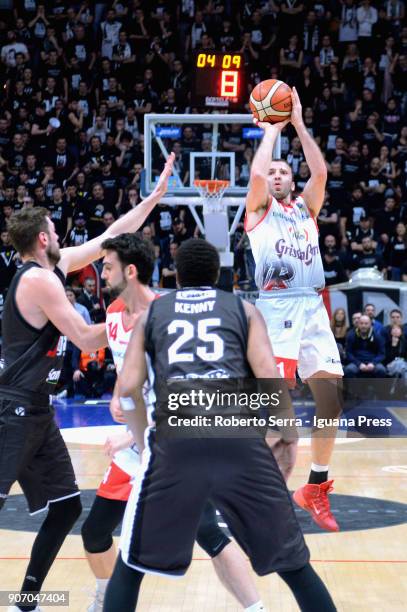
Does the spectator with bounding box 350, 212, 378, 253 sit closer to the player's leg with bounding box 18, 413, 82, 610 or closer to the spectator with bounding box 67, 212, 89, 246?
the spectator with bounding box 67, 212, 89, 246

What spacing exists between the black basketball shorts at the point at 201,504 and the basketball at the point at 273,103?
284cm

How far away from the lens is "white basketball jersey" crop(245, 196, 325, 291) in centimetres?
626

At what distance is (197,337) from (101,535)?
5.40ft

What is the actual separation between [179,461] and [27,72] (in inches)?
635

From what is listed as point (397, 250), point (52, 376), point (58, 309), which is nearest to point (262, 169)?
point (58, 309)

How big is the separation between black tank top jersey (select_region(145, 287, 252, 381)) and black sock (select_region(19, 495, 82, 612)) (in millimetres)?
1545

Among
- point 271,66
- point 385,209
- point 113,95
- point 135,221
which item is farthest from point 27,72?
point 135,221

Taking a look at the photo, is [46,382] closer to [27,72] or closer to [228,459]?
[228,459]

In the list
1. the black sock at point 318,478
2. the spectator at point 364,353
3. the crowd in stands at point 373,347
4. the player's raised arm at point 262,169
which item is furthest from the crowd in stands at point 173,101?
the black sock at point 318,478

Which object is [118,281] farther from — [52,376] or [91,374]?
[91,374]

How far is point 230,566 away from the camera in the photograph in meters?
4.84

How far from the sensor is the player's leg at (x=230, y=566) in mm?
4750

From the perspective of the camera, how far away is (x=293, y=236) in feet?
20.7

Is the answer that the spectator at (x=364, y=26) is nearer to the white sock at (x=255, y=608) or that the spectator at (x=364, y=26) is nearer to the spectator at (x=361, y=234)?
the spectator at (x=361, y=234)
